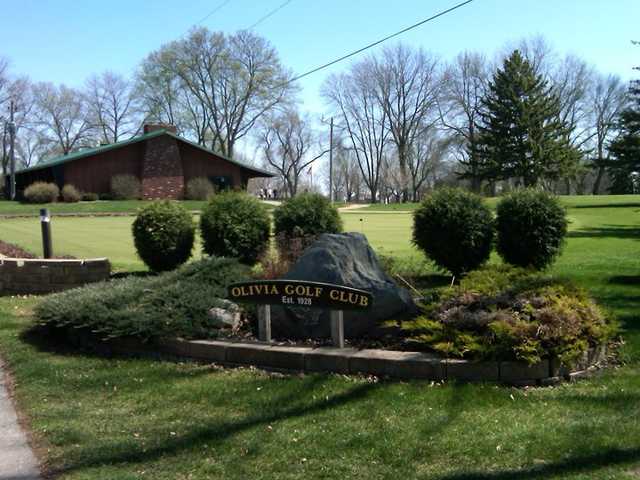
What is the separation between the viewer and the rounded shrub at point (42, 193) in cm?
4994

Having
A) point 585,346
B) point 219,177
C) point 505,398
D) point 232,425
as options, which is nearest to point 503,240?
point 585,346

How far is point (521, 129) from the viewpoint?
59.5 meters

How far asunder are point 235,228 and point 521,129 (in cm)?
5223

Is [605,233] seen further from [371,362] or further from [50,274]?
[371,362]

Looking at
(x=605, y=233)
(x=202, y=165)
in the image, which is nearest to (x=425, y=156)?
(x=202, y=165)

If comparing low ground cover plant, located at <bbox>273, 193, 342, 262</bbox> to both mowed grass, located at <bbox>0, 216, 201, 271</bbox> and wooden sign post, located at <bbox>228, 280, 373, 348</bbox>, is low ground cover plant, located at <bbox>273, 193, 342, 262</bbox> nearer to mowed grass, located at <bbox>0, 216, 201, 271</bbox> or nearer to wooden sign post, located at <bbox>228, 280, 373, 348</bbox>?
mowed grass, located at <bbox>0, 216, 201, 271</bbox>

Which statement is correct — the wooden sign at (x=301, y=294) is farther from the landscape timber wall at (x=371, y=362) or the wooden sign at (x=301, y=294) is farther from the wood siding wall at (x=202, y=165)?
the wood siding wall at (x=202, y=165)

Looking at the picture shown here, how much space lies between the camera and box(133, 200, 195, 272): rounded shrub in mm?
12352

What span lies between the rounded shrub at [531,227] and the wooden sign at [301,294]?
567 centimetres

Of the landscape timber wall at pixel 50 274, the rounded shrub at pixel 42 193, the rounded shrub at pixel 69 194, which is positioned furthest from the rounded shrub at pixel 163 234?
the rounded shrub at pixel 42 193

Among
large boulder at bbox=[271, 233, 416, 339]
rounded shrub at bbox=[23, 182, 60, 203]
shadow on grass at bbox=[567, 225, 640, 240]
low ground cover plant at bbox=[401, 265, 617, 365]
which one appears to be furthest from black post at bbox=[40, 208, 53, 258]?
rounded shrub at bbox=[23, 182, 60, 203]

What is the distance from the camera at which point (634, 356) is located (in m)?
6.35

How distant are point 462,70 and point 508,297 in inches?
3290

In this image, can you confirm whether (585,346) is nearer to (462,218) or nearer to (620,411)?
(620,411)
